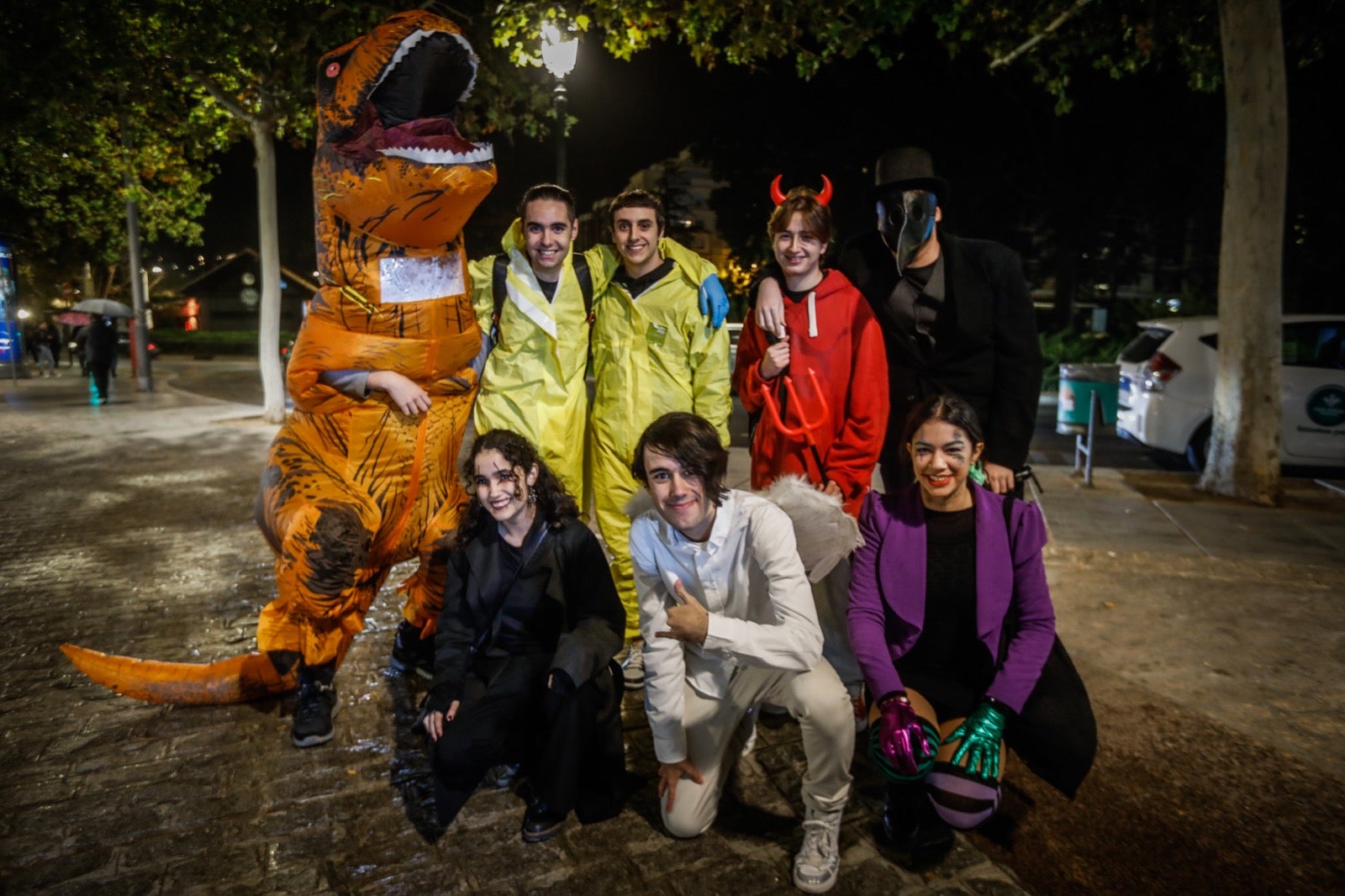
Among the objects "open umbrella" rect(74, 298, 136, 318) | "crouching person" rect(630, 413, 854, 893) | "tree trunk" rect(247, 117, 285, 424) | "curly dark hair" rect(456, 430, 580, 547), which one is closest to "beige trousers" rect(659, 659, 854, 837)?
"crouching person" rect(630, 413, 854, 893)

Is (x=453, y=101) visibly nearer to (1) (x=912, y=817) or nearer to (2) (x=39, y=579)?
(1) (x=912, y=817)

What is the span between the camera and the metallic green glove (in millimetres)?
2350

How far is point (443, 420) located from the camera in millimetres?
3166

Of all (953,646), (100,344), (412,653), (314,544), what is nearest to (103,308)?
(100,344)

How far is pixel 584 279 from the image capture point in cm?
336

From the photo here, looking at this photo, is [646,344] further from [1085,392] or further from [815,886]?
[1085,392]

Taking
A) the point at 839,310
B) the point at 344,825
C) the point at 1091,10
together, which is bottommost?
the point at 344,825

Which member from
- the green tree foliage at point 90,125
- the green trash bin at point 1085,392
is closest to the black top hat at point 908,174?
the green trash bin at point 1085,392

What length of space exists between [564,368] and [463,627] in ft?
3.51

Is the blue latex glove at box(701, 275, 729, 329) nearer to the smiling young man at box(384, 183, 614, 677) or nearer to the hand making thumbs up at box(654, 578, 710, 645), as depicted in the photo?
the smiling young man at box(384, 183, 614, 677)

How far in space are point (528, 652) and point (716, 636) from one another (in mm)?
726

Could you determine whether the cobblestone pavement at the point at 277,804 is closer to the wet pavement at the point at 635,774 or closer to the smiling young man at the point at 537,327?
the wet pavement at the point at 635,774

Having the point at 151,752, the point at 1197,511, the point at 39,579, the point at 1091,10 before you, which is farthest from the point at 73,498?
the point at 1091,10

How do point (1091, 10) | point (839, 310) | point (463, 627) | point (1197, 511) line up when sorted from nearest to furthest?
point (463, 627) → point (839, 310) → point (1197, 511) → point (1091, 10)
